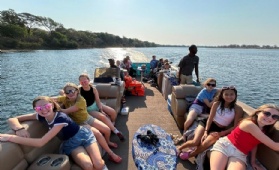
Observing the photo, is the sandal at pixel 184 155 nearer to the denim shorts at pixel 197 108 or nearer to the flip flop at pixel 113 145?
the denim shorts at pixel 197 108

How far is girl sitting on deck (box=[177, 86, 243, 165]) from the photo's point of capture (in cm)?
317

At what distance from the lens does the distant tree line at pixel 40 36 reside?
58025 mm

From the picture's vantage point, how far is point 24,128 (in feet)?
8.31

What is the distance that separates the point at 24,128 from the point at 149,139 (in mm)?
1552

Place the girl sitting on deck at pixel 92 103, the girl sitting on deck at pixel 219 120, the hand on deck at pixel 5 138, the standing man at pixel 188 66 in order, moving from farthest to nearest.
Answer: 1. the standing man at pixel 188 66
2. the girl sitting on deck at pixel 92 103
3. the girl sitting on deck at pixel 219 120
4. the hand on deck at pixel 5 138

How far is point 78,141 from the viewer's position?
2.84 m

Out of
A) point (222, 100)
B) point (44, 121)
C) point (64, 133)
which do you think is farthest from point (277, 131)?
point (44, 121)

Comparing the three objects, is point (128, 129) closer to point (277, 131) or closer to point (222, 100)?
point (222, 100)

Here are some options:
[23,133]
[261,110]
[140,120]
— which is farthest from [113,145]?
[261,110]

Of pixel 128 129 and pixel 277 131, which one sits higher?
pixel 277 131

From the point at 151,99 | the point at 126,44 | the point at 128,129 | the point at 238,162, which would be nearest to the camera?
the point at 238,162

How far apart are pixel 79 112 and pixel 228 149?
2148 mm

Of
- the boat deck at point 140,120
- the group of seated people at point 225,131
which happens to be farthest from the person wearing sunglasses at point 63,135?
the group of seated people at point 225,131

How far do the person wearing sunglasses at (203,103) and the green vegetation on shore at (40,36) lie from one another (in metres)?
61.5
